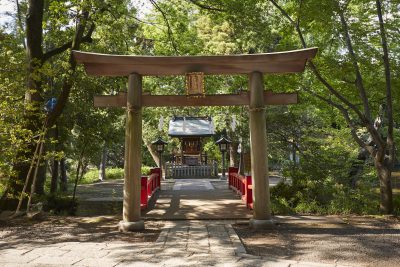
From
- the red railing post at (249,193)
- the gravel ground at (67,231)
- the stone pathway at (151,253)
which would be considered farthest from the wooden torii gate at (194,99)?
the red railing post at (249,193)

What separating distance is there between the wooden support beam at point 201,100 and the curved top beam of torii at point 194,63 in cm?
55

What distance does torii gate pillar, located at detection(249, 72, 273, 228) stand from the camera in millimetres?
7766

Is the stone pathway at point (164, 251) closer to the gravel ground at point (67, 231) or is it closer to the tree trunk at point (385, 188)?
the gravel ground at point (67, 231)

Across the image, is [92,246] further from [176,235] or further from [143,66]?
[143,66]

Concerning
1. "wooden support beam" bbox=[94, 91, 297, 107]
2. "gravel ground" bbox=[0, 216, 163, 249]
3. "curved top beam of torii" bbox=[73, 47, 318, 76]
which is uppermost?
"curved top beam of torii" bbox=[73, 47, 318, 76]

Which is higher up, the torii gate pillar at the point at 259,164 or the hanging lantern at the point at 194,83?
the hanging lantern at the point at 194,83

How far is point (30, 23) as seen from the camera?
33.8 ft

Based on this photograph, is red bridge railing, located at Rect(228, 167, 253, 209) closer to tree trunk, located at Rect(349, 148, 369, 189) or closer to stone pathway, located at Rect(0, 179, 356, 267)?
stone pathway, located at Rect(0, 179, 356, 267)

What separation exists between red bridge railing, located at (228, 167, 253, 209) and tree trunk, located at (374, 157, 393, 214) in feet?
11.9

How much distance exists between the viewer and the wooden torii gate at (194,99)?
764 cm

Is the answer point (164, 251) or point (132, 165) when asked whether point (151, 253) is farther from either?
point (132, 165)

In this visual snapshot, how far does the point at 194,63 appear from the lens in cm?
788

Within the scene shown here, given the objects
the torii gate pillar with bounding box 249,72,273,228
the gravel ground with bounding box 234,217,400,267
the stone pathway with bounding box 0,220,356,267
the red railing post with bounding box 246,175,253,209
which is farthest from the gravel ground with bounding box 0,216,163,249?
the red railing post with bounding box 246,175,253,209

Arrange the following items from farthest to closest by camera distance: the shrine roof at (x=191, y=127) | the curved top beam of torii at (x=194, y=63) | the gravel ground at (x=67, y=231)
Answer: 1. the shrine roof at (x=191, y=127)
2. the curved top beam of torii at (x=194, y=63)
3. the gravel ground at (x=67, y=231)
